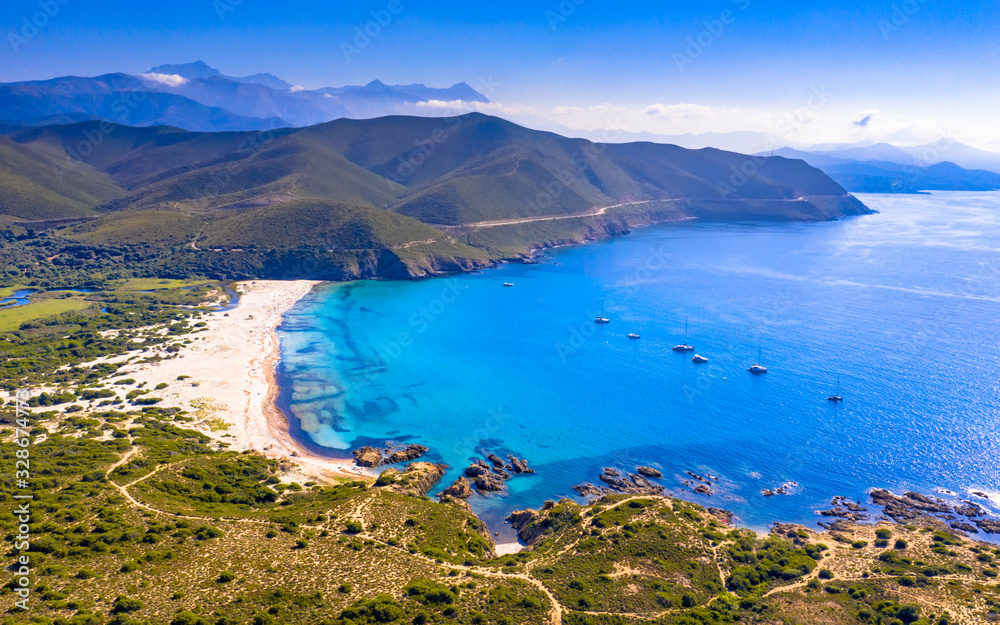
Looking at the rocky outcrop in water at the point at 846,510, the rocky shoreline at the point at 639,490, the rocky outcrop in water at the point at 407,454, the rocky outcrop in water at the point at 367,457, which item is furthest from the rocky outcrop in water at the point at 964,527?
the rocky outcrop in water at the point at 367,457

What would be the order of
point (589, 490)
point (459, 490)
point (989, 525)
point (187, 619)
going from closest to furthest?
point (187, 619) → point (989, 525) → point (459, 490) → point (589, 490)

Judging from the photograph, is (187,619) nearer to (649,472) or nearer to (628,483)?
(628,483)

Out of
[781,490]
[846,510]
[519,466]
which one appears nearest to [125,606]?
[519,466]

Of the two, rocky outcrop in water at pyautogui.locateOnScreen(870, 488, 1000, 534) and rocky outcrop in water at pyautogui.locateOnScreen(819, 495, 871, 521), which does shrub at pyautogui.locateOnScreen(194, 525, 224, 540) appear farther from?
rocky outcrop in water at pyautogui.locateOnScreen(870, 488, 1000, 534)

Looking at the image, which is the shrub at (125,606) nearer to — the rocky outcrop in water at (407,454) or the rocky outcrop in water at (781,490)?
the rocky outcrop in water at (407,454)

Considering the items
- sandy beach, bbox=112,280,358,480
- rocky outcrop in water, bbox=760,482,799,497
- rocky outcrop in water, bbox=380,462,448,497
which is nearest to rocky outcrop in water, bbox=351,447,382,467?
sandy beach, bbox=112,280,358,480

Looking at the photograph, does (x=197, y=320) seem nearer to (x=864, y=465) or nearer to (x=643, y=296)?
(x=643, y=296)
